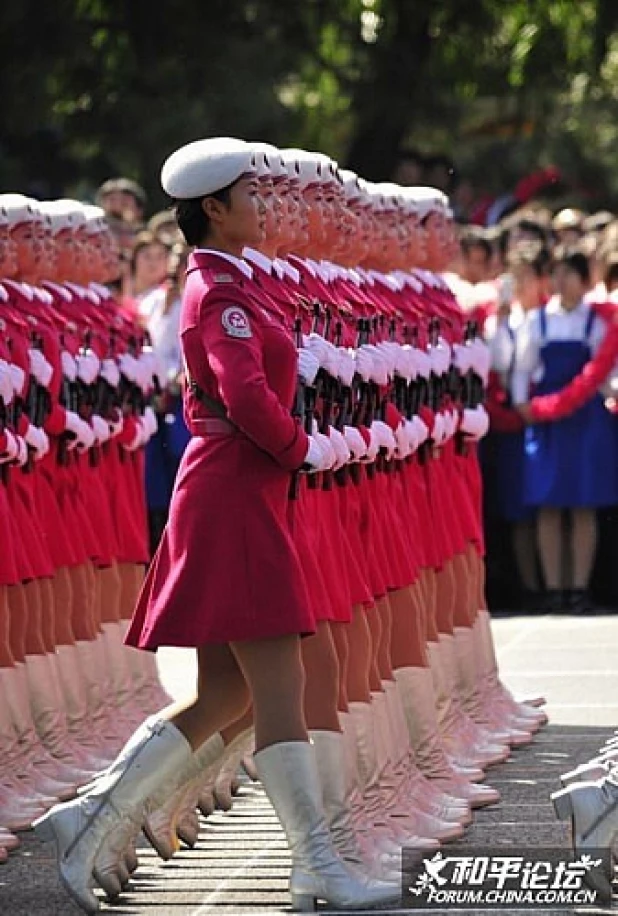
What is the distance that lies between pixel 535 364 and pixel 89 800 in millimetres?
8610

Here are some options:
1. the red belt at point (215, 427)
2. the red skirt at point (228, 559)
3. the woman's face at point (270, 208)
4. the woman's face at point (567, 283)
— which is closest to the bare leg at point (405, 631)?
the woman's face at point (270, 208)

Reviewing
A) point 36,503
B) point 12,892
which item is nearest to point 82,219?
point 36,503

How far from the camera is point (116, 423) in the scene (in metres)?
11.9

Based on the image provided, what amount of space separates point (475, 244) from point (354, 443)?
25.9 feet

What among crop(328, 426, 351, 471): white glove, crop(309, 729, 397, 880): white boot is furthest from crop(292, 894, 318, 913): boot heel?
crop(328, 426, 351, 471): white glove

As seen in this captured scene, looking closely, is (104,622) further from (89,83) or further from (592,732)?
(89,83)

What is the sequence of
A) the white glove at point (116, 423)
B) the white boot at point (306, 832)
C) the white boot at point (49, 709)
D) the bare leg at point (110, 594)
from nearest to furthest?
the white boot at point (306, 832) < the white boot at point (49, 709) < the white glove at point (116, 423) < the bare leg at point (110, 594)

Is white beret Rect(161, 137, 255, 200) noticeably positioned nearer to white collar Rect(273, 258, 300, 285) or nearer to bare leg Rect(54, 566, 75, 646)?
white collar Rect(273, 258, 300, 285)

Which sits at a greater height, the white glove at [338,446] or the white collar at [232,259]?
the white collar at [232,259]

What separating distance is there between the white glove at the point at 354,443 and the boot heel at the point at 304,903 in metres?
1.52

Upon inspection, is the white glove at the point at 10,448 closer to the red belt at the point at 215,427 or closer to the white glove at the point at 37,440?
the white glove at the point at 37,440

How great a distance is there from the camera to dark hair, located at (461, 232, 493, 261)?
55.6 feet

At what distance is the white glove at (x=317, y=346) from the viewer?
8.81 m

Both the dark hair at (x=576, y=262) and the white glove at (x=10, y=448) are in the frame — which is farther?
the dark hair at (x=576, y=262)
